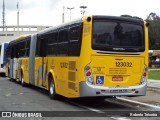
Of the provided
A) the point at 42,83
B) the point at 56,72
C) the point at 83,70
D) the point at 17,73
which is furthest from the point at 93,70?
the point at 17,73

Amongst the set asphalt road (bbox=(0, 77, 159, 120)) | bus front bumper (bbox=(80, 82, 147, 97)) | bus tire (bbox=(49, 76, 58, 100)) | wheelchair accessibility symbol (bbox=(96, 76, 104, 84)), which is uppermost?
wheelchair accessibility symbol (bbox=(96, 76, 104, 84))

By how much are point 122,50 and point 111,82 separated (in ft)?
3.88

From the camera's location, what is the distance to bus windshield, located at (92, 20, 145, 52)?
1447 cm

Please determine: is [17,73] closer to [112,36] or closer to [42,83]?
[42,83]

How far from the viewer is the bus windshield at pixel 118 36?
1447 centimetres

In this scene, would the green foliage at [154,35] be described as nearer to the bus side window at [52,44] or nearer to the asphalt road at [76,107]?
the bus side window at [52,44]

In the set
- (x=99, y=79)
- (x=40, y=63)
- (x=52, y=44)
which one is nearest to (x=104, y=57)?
(x=99, y=79)

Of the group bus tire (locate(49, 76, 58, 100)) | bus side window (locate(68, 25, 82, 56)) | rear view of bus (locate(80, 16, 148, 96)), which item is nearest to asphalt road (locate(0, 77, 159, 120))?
bus tire (locate(49, 76, 58, 100))

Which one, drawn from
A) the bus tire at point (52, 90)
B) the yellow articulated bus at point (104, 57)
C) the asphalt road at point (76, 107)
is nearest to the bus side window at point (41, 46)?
the bus tire at point (52, 90)

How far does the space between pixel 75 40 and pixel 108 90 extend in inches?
83.3

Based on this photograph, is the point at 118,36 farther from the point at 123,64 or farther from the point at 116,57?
the point at 123,64

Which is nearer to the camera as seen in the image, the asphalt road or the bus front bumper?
the asphalt road

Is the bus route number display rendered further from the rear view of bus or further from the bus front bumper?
the bus front bumper

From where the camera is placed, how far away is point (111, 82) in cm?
1453
